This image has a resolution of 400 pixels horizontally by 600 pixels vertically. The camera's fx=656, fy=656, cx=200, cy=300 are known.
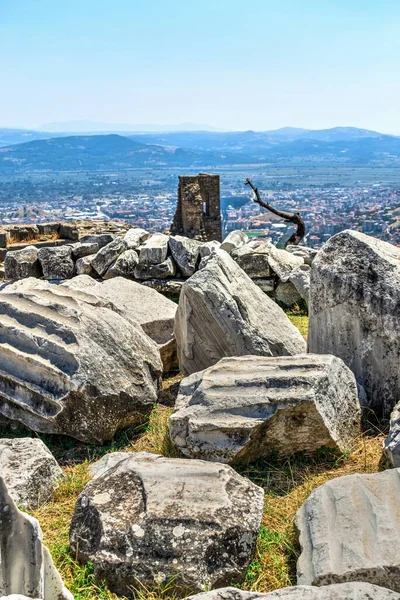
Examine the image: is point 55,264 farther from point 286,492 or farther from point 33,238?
point 286,492

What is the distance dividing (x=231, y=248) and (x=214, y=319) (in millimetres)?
4315

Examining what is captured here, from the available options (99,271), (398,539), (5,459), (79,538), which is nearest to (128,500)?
(79,538)

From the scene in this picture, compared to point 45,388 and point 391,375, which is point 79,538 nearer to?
point 45,388

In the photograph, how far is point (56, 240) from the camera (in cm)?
1270

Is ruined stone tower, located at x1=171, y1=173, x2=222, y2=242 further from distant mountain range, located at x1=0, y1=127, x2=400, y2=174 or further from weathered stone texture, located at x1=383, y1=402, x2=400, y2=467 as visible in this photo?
distant mountain range, located at x1=0, y1=127, x2=400, y2=174

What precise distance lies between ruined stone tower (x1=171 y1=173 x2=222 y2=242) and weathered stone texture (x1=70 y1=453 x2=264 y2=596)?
13607 millimetres

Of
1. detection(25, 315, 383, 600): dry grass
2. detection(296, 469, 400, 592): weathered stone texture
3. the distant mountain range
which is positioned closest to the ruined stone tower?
detection(25, 315, 383, 600): dry grass

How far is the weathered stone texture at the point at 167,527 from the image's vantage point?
3152mm

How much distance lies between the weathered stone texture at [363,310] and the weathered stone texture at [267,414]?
1.45ft

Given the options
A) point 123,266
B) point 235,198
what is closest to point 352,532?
point 123,266

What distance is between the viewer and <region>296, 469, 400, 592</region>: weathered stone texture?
9.64 feet

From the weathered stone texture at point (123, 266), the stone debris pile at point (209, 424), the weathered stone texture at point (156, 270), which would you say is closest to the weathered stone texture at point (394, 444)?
the stone debris pile at point (209, 424)

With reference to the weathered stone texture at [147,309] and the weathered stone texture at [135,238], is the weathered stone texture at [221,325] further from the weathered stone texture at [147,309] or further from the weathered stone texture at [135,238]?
the weathered stone texture at [135,238]

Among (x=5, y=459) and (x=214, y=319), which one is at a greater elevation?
(x=214, y=319)
